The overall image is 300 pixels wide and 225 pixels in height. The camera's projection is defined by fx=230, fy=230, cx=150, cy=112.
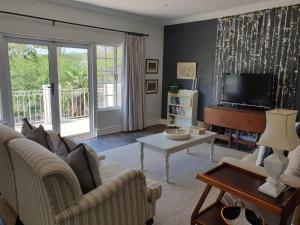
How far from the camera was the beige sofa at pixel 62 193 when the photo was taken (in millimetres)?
1259

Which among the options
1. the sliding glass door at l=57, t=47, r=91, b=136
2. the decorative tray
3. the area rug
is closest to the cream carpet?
the area rug

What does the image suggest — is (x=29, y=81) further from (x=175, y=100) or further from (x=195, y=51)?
(x=195, y=51)

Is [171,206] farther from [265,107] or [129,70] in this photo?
[129,70]

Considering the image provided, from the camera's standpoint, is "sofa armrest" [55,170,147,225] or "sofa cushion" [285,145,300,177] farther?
"sofa cushion" [285,145,300,177]

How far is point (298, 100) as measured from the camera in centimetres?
384

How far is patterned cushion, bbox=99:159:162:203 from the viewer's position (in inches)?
71.5

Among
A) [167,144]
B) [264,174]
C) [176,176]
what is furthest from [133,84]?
[264,174]

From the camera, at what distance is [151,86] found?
5738 mm

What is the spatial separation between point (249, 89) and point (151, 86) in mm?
2380

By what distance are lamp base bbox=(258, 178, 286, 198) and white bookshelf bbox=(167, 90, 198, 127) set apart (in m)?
3.65

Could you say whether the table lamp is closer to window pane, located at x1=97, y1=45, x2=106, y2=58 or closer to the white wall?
the white wall

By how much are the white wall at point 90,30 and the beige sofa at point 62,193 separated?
8.06ft

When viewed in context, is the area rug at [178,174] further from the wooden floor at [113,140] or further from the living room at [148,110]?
the wooden floor at [113,140]

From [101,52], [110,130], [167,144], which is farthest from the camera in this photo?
[110,130]
